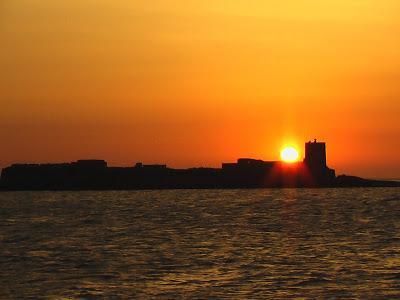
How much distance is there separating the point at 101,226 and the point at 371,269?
111 feet

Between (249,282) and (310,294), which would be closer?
(310,294)

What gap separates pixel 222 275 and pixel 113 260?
7.34 metres

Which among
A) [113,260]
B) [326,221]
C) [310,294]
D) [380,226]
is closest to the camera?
[310,294]

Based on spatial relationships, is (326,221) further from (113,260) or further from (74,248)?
(113,260)

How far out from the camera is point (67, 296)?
30.8 meters

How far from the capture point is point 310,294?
3075 centimetres

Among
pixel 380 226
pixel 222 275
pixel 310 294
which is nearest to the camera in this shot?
pixel 310 294

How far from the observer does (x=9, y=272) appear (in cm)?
3697

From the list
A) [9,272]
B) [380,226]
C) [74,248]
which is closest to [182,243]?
[74,248]

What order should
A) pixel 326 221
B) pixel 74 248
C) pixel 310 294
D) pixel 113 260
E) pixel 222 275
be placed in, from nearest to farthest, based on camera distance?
pixel 310 294, pixel 222 275, pixel 113 260, pixel 74 248, pixel 326 221

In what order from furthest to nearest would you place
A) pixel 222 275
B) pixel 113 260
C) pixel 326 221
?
1. pixel 326 221
2. pixel 113 260
3. pixel 222 275

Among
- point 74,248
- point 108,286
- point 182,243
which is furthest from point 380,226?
point 108,286

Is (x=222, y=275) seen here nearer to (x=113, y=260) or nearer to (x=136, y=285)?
(x=136, y=285)

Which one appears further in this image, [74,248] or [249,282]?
[74,248]
